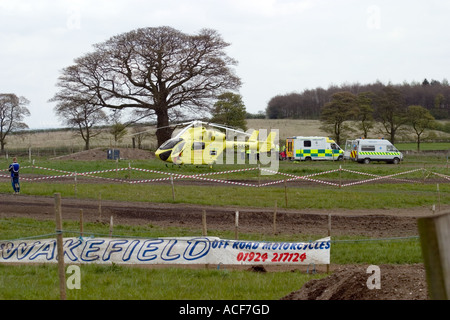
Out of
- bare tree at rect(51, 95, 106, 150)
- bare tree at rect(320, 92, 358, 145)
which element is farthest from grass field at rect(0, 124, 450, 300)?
bare tree at rect(320, 92, 358, 145)

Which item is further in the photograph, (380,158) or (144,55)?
(144,55)

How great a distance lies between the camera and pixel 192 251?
Answer: 36.2ft

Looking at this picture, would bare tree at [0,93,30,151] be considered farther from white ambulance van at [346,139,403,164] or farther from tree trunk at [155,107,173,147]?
white ambulance van at [346,139,403,164]

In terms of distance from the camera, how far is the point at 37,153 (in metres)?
64.6

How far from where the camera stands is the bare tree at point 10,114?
7306 centimetres

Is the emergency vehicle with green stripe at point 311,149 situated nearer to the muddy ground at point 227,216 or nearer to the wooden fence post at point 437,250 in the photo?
the muddy ground at point 227,216

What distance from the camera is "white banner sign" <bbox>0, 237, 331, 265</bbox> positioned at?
11.0m

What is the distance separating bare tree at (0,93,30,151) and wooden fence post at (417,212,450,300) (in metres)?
75.4

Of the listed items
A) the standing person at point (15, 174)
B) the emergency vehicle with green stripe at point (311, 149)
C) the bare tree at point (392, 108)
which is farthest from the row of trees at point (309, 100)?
the standing person at point (15, 174)

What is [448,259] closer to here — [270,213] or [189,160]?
[270,213]

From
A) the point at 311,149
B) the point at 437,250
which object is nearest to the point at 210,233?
the point at 437,250
